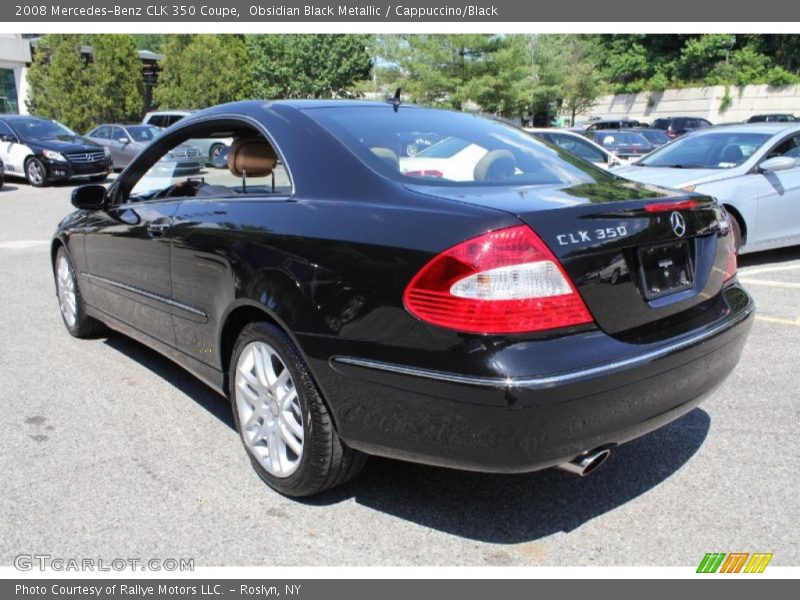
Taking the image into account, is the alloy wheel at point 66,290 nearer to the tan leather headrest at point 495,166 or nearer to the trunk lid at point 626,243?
the tan leather headrest at point 495,166

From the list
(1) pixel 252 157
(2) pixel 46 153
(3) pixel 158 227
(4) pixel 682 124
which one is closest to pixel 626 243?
(1) pixel 252 157

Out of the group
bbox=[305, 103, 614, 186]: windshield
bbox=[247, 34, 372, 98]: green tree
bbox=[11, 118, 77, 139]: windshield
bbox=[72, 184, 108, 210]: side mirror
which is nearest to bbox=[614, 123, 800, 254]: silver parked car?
bbox=[305, 103, 614, 186]: windshield

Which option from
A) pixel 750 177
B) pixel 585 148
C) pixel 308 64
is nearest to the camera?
pixel 750 177

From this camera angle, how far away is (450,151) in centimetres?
323

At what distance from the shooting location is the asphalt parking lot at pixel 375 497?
2670 millimetres

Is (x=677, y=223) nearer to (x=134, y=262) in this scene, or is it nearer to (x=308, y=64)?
(x=134, y=262)

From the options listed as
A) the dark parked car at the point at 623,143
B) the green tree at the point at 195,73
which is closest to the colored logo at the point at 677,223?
the dark parked car at the point at 623,143

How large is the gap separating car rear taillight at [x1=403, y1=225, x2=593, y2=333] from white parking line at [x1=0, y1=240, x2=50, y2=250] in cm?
874

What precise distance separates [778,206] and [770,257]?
36.7 inches

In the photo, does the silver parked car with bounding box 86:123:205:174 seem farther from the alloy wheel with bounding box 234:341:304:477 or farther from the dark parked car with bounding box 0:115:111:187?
the alloy wheel with bounding box 234:341:304:477

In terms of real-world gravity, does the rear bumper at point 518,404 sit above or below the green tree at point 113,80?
below

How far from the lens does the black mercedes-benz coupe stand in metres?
2.31

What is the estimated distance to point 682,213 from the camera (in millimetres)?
2775

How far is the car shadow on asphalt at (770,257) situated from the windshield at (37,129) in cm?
1671
